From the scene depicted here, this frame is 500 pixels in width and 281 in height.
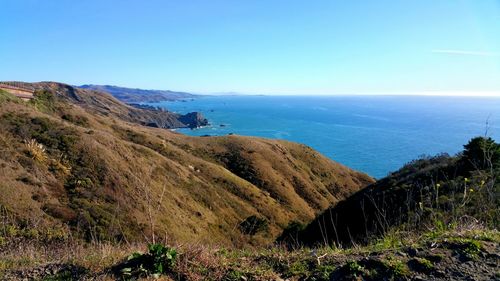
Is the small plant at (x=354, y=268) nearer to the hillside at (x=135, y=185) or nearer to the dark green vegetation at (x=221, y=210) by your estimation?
the dark green vegetation at (x=221, y=210)

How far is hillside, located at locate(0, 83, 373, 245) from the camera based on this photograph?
65.7 feet

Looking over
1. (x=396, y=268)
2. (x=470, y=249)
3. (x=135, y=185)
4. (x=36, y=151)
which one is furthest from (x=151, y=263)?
(x=36, y=151)

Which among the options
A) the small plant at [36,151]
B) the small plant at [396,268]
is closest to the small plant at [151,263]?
the small plant at [396,268]

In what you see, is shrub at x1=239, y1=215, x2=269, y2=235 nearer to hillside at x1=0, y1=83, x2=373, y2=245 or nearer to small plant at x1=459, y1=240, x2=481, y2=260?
hillside at x1=0, y1=83, x2=373, y2=245

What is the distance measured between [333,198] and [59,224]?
46269mm

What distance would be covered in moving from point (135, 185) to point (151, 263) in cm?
2427

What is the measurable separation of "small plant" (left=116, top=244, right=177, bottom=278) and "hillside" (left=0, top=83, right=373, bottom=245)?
239mm

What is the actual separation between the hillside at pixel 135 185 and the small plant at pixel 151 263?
0.24m

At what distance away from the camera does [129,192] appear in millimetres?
27484

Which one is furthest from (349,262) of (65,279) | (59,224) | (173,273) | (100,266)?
(59,224)

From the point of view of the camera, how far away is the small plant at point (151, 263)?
4145mm

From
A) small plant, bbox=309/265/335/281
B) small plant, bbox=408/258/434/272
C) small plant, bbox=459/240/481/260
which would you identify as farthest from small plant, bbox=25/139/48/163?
small plant, bbox=459/240/481/260

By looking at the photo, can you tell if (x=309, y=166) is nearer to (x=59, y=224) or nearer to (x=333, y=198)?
Result: (x=333, y=198)

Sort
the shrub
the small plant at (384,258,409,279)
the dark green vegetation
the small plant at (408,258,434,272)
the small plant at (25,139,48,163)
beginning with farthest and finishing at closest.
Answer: the shrub < the small plant at (25,139,48,163) < the dark green vegetation < the small plant at (408,258,434,272) < the small plant at (384,258,409,279)
